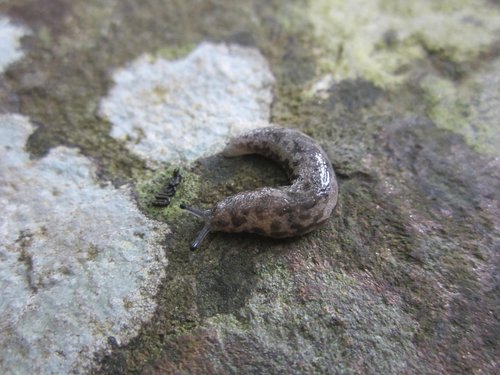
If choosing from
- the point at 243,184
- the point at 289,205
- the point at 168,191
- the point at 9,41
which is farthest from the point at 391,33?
the point at 9,41

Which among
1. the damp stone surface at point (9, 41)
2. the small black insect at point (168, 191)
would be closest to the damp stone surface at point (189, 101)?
the small black insect at point (168, 191)

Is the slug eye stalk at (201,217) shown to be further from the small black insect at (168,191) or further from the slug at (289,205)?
the small black insect at (168,191)

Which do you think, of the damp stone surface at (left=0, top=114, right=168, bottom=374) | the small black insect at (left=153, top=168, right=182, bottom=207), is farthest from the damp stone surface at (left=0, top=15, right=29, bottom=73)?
the small black insect at (left=153, top=168, right=182, bottom=207)

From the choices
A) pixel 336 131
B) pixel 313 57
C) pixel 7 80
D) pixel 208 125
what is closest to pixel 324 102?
pixel 336 131

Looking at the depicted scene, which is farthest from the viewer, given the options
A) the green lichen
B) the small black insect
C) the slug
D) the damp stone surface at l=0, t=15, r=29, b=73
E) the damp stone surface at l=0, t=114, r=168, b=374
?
the green lichen

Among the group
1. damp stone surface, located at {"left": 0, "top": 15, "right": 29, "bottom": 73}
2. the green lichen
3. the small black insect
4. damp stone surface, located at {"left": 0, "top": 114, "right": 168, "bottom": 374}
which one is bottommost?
damp stone surface, located at {"left": 0, "top": 114, "right": 168, "bottom": 374}

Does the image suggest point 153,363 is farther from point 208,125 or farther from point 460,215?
point 460,215

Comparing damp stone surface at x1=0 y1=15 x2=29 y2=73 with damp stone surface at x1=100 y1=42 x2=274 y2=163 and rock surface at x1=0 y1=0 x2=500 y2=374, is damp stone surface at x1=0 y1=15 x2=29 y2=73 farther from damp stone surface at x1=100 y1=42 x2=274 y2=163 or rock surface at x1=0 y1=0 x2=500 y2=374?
damp stone surface at x1=100 y1=42 x2=274 y2=163
